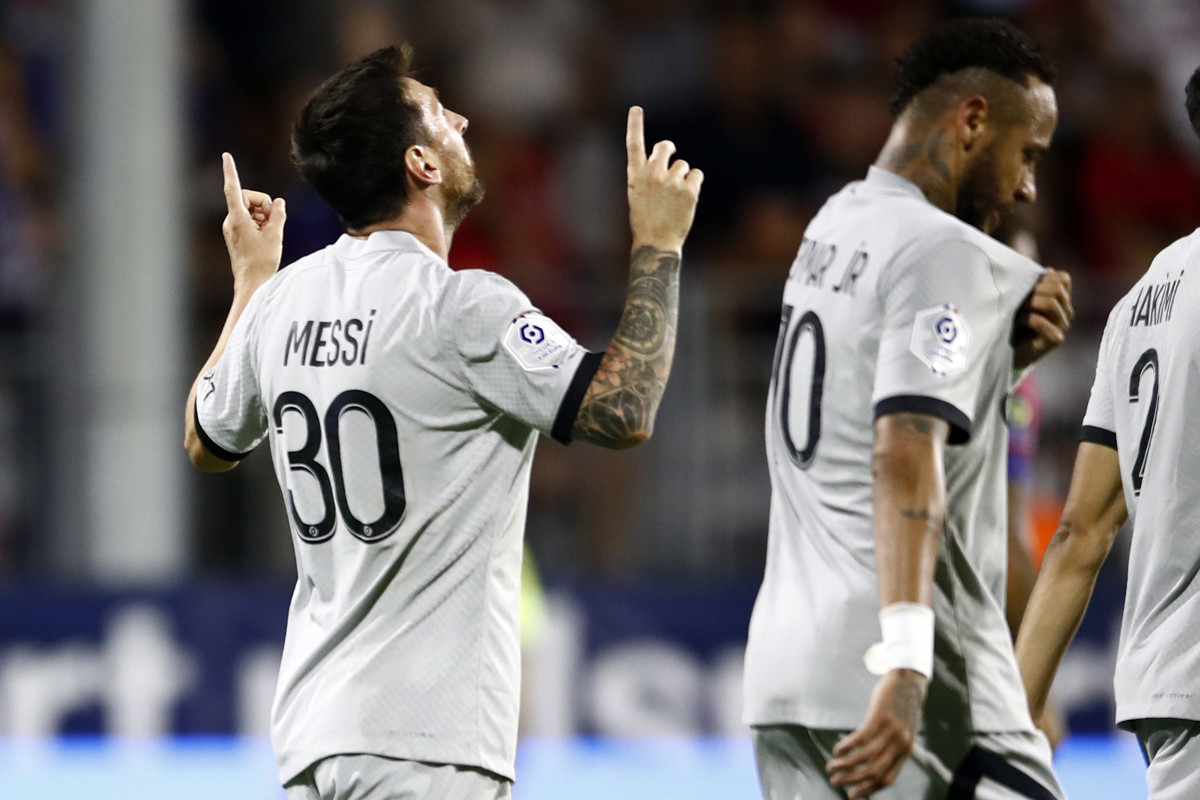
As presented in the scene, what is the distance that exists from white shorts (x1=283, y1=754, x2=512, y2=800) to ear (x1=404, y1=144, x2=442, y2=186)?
115cm

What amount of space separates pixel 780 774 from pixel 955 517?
1.93ft

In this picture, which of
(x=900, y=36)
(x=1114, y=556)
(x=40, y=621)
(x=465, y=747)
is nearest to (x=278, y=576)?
(x=40, y=621)

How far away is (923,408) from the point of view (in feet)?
10.7

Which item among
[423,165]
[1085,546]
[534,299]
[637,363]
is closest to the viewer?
[637,363]

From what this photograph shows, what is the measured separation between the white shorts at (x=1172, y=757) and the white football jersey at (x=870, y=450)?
29cm

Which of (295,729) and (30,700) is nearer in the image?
(295,729)

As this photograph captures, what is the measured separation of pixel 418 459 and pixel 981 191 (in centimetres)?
120

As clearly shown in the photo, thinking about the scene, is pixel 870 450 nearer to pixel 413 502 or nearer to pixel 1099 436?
pixel 1099 436

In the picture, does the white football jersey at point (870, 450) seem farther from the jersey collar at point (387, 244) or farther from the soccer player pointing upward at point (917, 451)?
the jersey collar at point (387, 244)

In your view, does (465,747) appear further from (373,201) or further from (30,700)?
(30,700)

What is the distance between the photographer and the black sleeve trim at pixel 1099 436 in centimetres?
379

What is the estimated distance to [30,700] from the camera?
8.45 metres

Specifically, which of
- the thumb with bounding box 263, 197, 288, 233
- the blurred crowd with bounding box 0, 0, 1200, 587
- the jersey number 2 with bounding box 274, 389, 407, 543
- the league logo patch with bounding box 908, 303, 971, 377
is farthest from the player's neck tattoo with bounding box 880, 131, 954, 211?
the blurred crowd with bounding box 0, 0, 1200, 587

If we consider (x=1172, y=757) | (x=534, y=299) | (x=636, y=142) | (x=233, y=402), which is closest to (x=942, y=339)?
(x=636, y=142)
